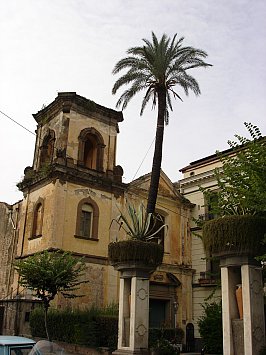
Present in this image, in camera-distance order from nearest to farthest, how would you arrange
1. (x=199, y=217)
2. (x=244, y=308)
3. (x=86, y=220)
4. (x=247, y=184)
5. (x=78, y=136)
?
(x=244, y=308) → (x=247, y=184) → (x=86, y=220) → (x=78, y=136) → (x=199, y=217)

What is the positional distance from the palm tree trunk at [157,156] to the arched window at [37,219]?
297 inches

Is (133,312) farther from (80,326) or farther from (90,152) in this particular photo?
→ (90,152)

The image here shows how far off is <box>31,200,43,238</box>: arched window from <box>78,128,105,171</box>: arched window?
3.52 metres

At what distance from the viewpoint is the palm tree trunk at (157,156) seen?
19444mm

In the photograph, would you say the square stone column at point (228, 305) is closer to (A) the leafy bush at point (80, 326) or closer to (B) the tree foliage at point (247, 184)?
(B) the tree foliage at point (247, 184)

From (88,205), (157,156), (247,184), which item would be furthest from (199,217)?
(247,184)

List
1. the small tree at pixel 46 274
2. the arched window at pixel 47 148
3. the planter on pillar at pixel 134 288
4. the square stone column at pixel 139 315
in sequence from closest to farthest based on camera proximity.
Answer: the square stone column at pixel 139 315 → the planter on pillar at pixel 134 288 → the small tree at pixel 46 274 → the arched window at pixel 47 148

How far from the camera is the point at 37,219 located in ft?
81.3

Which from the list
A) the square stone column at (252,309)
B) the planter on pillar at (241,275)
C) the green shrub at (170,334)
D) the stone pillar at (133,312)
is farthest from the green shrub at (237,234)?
the green shrub at (170,334)

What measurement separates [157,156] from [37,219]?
28.0 feet

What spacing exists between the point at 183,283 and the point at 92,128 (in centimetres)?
1133

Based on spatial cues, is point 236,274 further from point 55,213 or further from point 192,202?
point 192,202

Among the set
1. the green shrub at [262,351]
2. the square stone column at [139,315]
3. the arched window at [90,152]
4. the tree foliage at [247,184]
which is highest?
the arched window at [90,152]

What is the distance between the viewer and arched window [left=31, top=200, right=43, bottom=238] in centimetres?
2419
